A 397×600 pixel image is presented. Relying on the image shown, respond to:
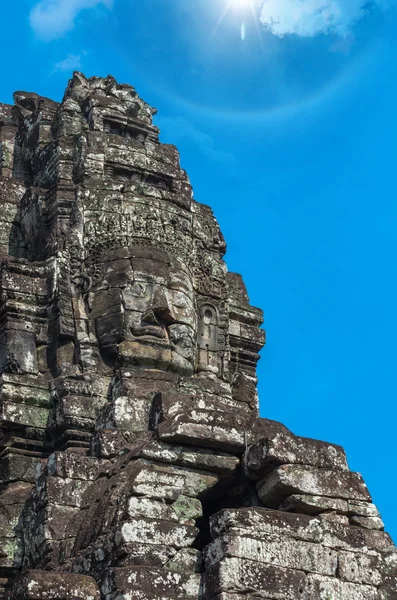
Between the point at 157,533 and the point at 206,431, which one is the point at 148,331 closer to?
the point at 206,431

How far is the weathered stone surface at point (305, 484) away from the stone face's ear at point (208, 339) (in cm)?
529

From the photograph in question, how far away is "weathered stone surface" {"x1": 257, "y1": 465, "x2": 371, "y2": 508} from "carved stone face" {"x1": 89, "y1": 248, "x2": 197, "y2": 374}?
437 centimetres

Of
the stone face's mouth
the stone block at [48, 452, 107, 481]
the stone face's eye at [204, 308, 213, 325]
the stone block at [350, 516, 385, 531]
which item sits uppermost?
the stone face's eye at [204, 308, 213, 325]

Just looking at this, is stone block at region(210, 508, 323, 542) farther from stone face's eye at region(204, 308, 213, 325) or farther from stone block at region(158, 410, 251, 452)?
stone face's eye at region(204, 308, 213, 325)

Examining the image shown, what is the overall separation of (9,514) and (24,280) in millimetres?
4138

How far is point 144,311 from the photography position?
16.3m

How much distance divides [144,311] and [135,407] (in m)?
2.49

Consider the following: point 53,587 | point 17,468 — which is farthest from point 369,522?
point 17,468

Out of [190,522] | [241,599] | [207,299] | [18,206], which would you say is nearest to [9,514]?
[190,522]

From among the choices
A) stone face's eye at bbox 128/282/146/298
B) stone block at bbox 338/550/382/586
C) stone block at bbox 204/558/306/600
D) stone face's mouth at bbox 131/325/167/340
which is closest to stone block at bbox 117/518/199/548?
stone block at bbox 204/558/306/600

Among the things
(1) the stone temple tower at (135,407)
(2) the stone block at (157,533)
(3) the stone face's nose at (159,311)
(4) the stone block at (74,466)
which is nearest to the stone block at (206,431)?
(1) the stone temple tower at (135,407)

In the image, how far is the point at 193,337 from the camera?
16672mm

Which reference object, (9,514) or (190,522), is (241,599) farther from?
(9,514)

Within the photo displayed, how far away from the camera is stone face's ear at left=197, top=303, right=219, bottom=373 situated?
17.2m
